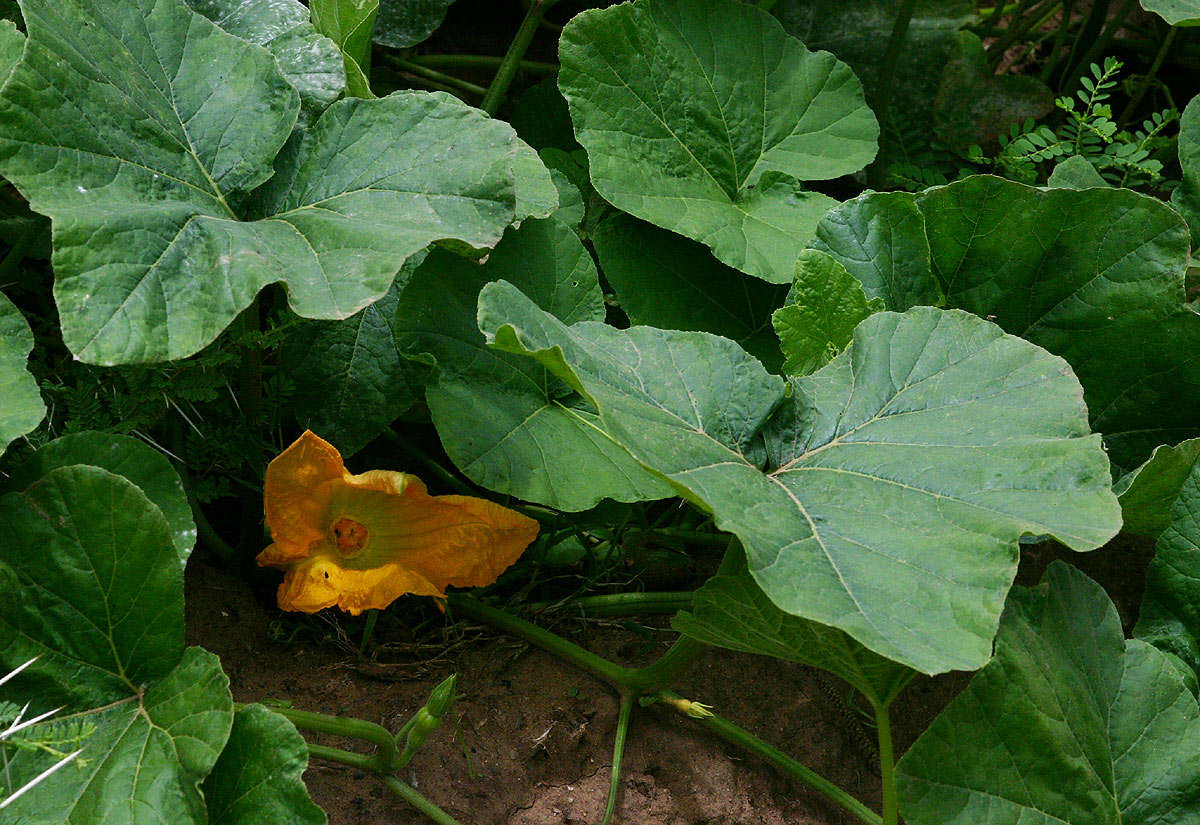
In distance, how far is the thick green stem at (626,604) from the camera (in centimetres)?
174

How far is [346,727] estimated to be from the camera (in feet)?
4.53

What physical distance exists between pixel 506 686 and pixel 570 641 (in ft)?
Result: 0.44

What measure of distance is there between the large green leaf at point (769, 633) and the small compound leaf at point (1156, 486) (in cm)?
38

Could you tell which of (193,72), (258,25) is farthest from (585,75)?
(193,72)

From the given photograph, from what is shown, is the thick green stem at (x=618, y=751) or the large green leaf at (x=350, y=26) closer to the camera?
the thick green stem at (x=618, y=751)

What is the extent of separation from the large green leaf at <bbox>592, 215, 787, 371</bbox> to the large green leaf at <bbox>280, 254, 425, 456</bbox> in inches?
14.3

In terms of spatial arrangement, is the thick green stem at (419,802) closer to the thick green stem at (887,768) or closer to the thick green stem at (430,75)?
the thick green stem at (887,768)

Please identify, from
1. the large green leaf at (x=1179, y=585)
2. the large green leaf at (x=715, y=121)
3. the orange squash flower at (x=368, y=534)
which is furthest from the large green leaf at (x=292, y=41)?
the large green leaf at (x=1179, y=585)

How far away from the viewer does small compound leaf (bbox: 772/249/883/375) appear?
1.56 metres

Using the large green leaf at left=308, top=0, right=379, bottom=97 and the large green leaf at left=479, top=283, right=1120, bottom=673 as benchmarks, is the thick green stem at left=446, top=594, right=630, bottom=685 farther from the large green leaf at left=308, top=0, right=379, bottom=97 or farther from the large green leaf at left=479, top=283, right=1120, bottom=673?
the large green leaf at left=308, top=0, right=379, bottom=97

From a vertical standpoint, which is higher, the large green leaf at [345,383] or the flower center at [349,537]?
the large green leaf at [345,383]

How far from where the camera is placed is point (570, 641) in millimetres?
1736

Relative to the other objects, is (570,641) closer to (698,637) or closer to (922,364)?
(698,637)

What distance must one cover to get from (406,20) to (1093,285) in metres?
1.37
